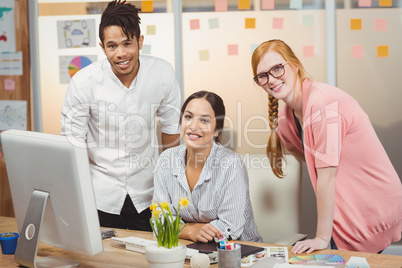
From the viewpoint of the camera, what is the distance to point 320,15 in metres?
3.26

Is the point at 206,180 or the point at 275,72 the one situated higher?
the point at 275,72

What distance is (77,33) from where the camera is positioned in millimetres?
3611

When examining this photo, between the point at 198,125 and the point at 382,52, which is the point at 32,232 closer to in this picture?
the point at 198,125

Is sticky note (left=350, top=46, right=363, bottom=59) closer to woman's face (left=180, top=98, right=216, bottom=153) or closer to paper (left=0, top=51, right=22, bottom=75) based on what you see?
woman's face (left=180, top=98, right=216, bottom=153)

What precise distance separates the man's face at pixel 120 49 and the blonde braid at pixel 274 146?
0.69 meters

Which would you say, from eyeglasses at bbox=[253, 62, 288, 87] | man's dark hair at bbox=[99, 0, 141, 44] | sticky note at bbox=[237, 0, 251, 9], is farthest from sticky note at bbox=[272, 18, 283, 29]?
eyeglasses at bbox=[253, 62, 288, 87]

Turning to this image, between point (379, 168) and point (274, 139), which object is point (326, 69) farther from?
point (379, 168)

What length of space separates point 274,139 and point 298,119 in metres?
0.21

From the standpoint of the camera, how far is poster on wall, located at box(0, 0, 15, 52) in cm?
350

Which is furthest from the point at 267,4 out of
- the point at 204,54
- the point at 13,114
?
the point at 13,114

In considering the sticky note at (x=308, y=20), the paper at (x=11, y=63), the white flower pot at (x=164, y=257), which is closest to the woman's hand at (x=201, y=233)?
the white flower pot at (x=164, y=257)

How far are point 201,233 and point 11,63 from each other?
2330 millimetres

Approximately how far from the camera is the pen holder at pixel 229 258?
148 centimetres

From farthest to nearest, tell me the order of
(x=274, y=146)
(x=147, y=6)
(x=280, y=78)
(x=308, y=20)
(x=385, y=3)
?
(x=147, y=6) → (x=308, y=20) → (x=385, y=3) → (x=274, y=146) → (x=280, y=78)
